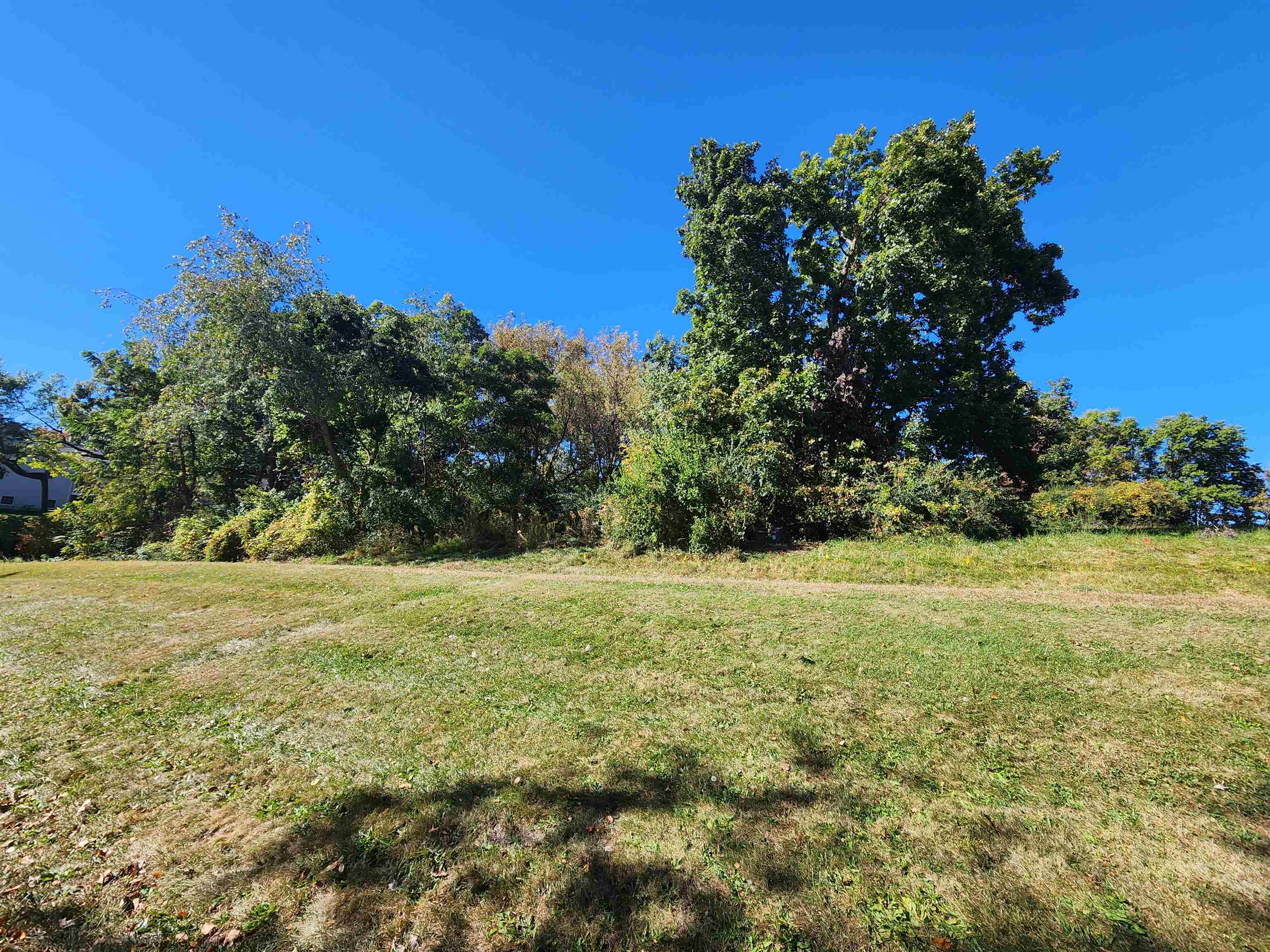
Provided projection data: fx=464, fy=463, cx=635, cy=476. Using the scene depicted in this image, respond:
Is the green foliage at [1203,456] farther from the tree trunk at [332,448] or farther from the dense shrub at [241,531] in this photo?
the dense shrub at [241,531]

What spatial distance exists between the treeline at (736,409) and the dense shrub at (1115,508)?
63 millimetres

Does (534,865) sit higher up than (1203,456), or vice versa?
(1203,456)

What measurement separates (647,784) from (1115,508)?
14961mm

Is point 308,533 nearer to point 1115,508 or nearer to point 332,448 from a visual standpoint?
point 332,448

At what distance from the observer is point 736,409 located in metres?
13.8

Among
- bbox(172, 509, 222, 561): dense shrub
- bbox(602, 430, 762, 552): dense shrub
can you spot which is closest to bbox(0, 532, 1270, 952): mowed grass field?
bbox(602, 430, 762, 552): dense shrub

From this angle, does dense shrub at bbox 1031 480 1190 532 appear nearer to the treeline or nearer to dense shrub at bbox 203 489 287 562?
the treeline

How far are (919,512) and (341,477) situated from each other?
1913cm

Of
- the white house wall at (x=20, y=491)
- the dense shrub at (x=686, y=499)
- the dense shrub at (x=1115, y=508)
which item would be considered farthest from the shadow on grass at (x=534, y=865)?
the white house wall at (x=20, y=491)

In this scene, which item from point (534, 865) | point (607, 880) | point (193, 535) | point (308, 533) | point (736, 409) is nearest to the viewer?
point (607, 880)

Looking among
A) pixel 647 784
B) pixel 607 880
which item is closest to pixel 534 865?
pixel 607 880

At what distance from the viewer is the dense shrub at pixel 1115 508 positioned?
11242mm

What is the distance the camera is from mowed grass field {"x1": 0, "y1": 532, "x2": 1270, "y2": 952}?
2049mm

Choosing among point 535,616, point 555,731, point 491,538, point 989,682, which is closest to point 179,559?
point 491,538
